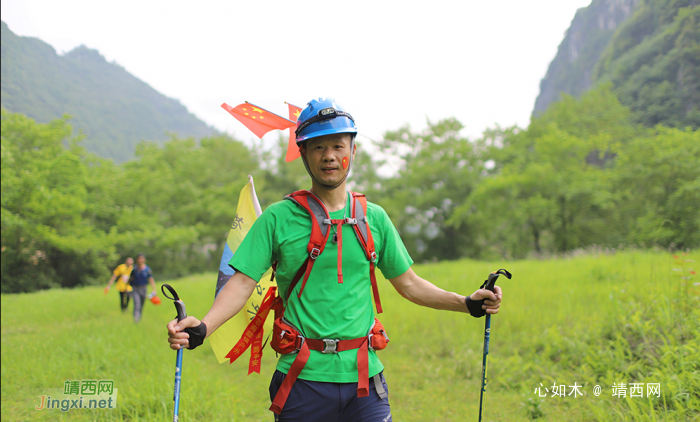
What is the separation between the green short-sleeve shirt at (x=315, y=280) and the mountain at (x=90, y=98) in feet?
76.4

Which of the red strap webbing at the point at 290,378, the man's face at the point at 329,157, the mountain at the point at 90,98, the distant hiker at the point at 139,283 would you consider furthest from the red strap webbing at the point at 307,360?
the mountain at the point at 90,98

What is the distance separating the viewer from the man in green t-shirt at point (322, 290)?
6.56 feet

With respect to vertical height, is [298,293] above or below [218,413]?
above

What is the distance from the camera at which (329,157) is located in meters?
2.12

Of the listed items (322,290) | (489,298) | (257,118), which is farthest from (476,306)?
(257,118)

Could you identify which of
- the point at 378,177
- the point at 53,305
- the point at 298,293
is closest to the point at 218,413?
the point at 298,293

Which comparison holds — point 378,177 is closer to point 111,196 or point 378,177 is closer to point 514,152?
point 514,152

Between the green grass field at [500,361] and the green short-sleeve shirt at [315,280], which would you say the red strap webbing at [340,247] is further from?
the green grass field at [500,361]

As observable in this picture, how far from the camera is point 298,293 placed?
2.06 metres

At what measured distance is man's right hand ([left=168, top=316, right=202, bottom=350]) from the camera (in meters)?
1.69

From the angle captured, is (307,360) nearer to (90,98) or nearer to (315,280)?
(315,280)

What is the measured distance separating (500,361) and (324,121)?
5150mm

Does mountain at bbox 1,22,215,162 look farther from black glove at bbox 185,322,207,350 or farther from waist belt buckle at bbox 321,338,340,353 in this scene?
waist belt buckle at bbox 321,338,340,353

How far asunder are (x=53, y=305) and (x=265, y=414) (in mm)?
13321
